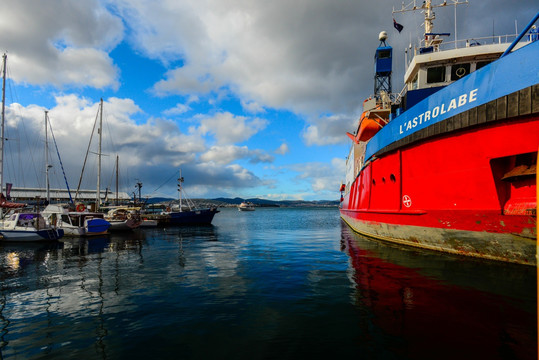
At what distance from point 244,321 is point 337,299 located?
103 inches

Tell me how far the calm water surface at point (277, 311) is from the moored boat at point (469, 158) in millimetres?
1068

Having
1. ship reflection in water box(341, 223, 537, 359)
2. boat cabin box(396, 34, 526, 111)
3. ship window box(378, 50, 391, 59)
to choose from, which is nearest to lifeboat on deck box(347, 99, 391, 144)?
boat cabin box(396, 34, 526, 111)

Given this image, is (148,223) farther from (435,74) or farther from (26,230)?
(435,74)

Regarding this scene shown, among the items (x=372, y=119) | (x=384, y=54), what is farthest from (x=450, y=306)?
(x=384, y=54)

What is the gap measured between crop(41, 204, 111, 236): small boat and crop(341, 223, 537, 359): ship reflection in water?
2376 cm

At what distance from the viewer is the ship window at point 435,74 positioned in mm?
14648

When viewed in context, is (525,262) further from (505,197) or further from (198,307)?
(198,307)

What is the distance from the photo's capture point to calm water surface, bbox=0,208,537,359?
15.2ft

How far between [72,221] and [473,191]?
28.9 meters

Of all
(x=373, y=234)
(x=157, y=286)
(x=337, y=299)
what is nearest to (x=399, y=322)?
(x=337, y=299)

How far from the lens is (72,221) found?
79.2 ft

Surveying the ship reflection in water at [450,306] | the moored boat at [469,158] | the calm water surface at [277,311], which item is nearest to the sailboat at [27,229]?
the calm water surface at [277,311]

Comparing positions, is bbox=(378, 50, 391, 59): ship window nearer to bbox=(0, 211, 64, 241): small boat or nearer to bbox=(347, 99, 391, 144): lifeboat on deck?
bbox=(347, 99, 391, 144): lifeboat on deck

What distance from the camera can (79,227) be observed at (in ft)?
77.4
